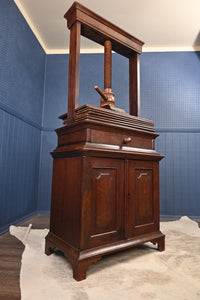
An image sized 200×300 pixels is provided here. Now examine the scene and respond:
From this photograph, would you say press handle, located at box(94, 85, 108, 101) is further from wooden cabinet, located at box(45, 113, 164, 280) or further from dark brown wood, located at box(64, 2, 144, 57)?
dark brown wood, located at box(64, 2, 144, 57)

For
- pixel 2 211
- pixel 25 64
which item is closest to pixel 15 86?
pixel 25 64

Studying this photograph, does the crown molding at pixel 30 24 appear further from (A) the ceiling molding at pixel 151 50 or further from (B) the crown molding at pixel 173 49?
(B) the crown molding at pixel 173 49

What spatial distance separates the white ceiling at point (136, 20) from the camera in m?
2.70

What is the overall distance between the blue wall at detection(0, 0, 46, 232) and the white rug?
855 millimetres

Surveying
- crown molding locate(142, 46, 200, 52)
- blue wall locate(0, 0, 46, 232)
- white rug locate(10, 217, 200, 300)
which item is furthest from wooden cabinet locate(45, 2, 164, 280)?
crown molding locate(142, 46, 200, 52)

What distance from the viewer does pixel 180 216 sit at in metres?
3.18

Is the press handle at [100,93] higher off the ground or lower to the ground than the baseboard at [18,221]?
higher

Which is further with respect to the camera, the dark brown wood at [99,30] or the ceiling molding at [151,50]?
the ceiling molding at [151,50]

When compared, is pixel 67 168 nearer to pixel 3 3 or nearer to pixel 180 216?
pixel 3 3

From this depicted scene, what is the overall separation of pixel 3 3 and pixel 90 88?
1679mm

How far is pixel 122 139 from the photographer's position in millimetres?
1582

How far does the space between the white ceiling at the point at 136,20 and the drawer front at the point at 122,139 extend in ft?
6.93

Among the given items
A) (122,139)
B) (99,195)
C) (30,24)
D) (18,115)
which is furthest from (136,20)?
(99,195)

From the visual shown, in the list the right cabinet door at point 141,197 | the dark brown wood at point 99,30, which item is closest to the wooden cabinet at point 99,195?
the right cabinet door at point 141,197
